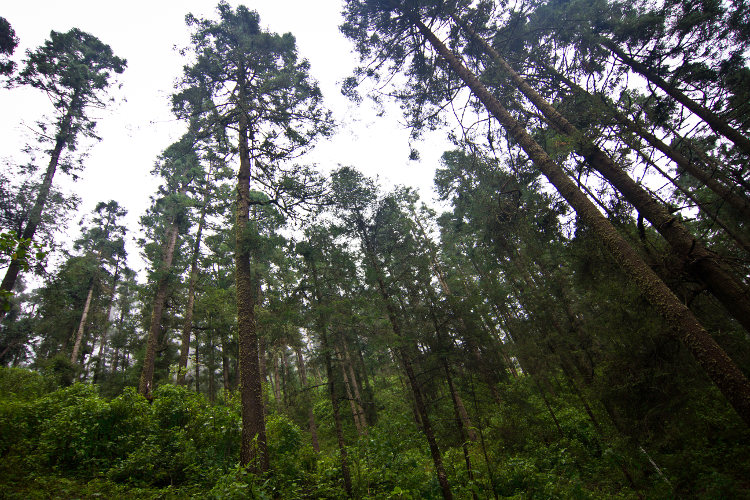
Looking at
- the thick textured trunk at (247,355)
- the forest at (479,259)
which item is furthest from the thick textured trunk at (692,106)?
the thick textured trunk at (247,355)

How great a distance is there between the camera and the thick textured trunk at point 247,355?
6.81 metres

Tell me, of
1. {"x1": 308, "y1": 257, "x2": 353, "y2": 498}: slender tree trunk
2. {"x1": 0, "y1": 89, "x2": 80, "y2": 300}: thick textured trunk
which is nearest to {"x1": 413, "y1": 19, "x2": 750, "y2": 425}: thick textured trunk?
{"x1": 308, "y1": 257, "x2": 353, "y2": 498}: slender tree trunk

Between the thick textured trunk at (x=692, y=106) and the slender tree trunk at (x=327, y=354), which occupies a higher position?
the thick textured trunk at (x=692, y=106)

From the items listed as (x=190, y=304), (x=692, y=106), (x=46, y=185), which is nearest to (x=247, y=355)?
(x=190, y=304)

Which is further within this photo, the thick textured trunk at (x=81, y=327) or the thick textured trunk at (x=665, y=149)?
the thick textured trunk at (x=81, y=327)

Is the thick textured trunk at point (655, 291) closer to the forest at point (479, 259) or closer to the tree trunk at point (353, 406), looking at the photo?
the forest at point (479, 259)

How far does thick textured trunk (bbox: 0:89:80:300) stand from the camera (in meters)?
11.5

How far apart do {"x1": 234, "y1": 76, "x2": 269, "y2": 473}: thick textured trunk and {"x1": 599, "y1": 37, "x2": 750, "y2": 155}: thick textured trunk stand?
1337cm

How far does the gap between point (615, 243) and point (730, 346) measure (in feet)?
11.7

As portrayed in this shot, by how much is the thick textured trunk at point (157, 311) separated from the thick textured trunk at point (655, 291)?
16.1 metres

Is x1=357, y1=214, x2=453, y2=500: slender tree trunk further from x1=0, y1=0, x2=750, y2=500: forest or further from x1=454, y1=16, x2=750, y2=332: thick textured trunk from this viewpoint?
x1=454, y1=16, x2=750, y2=332: thick textured trunk

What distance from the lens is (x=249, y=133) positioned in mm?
10445

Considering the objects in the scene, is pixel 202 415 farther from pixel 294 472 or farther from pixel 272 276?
pixel 272 276

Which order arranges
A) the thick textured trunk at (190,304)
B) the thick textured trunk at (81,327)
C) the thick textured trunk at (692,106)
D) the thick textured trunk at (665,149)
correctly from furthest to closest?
1. the thick textured trunk at (81,327)
2. the thick textured trunk at (190,304)
3. the thick textured trunk at (692,106)
4. the thick textured trunk at (665,149)
